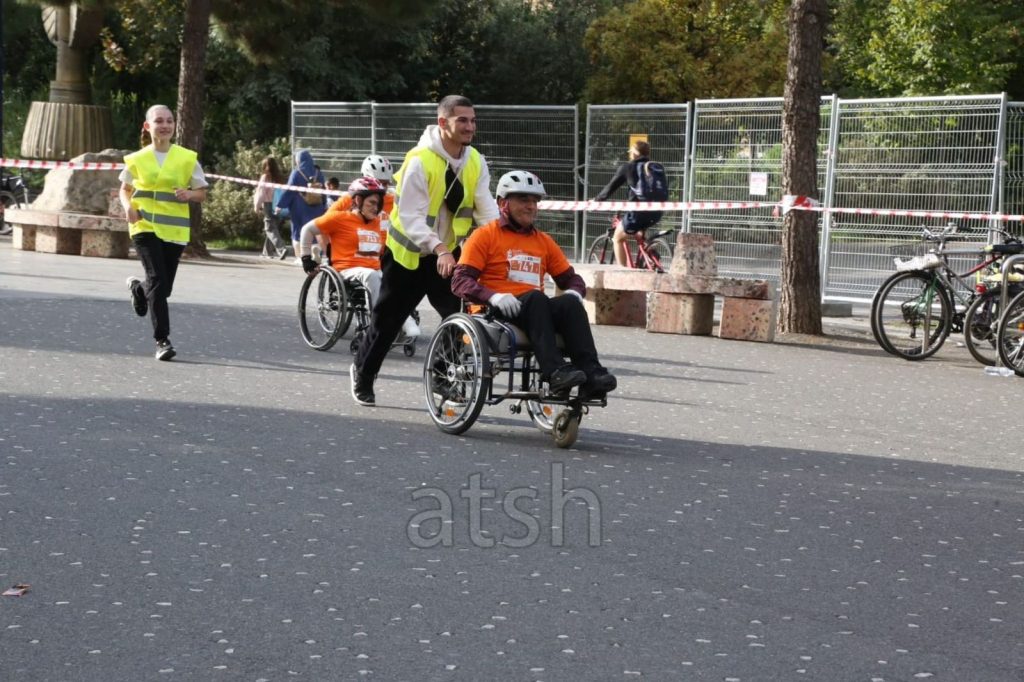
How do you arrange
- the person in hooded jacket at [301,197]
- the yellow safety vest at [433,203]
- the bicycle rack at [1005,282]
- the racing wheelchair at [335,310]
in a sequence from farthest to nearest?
the person in hooded jacket at [301,197], the bicycle rack at [1005,282], the racing wheelchair at [335,310], the yellow safety vest at [433,203]

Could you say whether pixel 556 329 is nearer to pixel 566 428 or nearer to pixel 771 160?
pixel 566 428

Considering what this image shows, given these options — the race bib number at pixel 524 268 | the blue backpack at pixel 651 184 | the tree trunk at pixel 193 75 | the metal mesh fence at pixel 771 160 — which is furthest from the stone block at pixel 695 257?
the tree trunk at pixel 193 75

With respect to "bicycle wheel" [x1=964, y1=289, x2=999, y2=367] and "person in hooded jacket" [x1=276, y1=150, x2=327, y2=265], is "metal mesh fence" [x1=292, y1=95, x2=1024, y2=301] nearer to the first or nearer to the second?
"bicycle wheel" [x1=964, y1=289, x2=999, y2=367]

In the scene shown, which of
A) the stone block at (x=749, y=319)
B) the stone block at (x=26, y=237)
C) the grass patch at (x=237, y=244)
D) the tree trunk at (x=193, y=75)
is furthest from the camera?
the grass patch at (x=237, y=244)

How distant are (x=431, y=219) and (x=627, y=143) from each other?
13400mm

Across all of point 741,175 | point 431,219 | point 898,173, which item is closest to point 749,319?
point 898,173

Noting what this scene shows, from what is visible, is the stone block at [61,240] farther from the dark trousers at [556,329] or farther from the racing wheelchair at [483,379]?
the dark trousers at [556,329]

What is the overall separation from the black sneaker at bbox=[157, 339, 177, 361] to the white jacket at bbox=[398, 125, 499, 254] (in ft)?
10.3

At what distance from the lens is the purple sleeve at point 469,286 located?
29.5ft

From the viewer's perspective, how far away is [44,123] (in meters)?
32.9

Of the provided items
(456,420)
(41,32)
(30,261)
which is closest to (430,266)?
(456,420)

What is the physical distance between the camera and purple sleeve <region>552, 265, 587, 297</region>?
30.0ft

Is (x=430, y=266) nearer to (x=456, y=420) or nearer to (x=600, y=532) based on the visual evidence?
(x=456, y=420)

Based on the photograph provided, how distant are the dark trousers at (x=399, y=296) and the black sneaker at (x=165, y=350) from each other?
2552 mm
